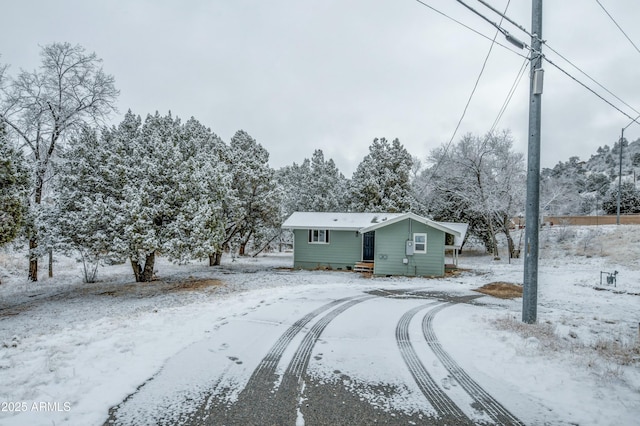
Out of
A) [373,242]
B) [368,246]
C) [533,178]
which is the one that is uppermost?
[533,178]

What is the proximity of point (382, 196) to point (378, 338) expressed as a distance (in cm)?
2665

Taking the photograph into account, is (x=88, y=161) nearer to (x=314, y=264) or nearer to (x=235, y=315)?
(x=235, y=315)

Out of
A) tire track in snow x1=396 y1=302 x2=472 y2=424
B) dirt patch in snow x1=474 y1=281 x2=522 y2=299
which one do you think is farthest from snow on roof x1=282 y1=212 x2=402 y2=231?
tire track in snow x1=396 y1=302 x2=472 y2=424

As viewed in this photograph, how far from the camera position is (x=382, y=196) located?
104 ft

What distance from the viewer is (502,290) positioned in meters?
12.5

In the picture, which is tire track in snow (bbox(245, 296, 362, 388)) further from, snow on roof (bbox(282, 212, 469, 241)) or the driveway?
snow on roof (bbox(282, 212, 469, 241))

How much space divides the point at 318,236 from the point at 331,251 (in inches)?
50.2

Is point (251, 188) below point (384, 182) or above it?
below

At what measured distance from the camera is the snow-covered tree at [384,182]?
30.9m

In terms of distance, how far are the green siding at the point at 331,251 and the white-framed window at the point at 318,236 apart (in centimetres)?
21

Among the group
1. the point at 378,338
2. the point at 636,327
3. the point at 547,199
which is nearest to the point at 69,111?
the point at 378,338

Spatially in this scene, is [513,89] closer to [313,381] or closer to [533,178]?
[533,178]

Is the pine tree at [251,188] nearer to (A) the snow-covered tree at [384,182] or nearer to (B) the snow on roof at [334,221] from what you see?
(B) the snow on roof at [334,221]

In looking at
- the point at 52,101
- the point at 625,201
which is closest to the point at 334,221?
the point at 52,101
